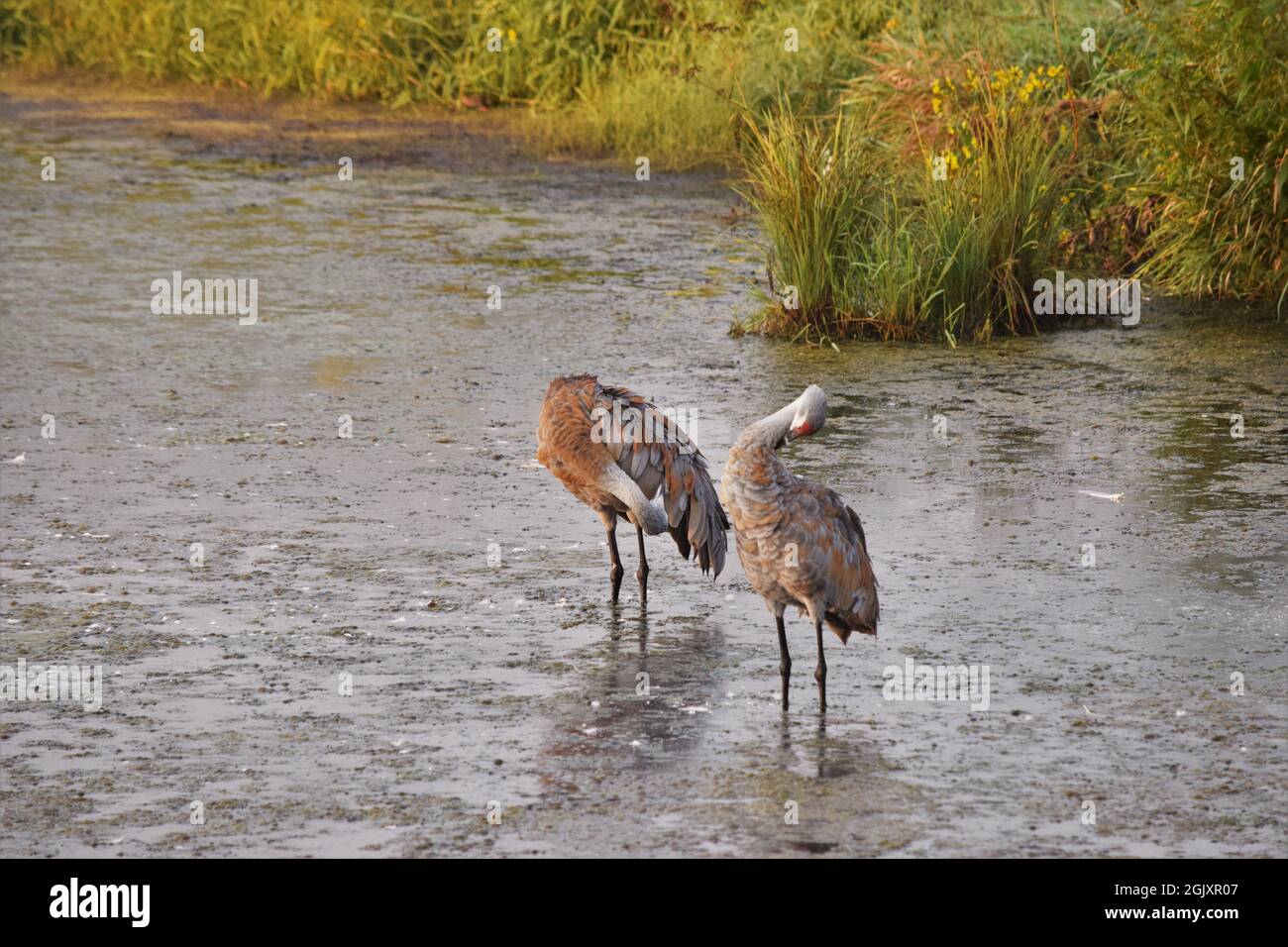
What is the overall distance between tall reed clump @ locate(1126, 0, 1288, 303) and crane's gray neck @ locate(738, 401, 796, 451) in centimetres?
809

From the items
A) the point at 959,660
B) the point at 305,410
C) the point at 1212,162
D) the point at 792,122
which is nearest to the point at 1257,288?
the point at 1212,162

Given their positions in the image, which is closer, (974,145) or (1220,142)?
(974,145)

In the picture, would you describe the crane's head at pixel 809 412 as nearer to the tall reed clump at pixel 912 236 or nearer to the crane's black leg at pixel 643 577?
the crane's black leg at pixel 643 577

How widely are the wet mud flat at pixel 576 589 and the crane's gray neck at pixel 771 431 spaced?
89cm

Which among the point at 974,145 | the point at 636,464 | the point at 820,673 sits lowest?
the point at 820,673

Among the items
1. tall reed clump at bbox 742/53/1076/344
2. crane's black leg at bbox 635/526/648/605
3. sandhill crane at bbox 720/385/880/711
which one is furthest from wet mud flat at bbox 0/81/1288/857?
tall reed clump at bbox 742/53/1076/344

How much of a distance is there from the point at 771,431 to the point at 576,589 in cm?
189

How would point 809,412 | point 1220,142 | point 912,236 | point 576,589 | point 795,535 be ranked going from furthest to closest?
point 1220,142
point 912,236
point 576,589
point 795,535
point 809,412

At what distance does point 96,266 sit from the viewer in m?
16.2

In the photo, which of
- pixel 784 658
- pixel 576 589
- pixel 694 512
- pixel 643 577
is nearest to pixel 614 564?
pixel 643 577

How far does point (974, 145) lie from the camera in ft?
43.7

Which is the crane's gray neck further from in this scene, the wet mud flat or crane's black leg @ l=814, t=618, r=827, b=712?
the wet mud flat

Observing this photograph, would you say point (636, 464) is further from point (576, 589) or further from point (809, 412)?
point (809, 412)

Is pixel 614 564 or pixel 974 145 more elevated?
pixel 974 145
